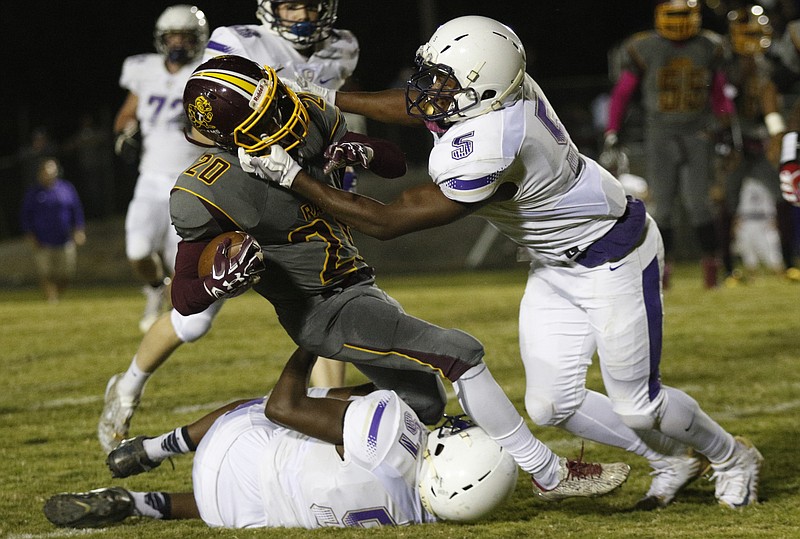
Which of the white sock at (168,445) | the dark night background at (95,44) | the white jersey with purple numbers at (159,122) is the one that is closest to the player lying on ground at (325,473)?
the white sock at (168,445)

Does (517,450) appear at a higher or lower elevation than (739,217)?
higher

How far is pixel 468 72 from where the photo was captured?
9.89 feet

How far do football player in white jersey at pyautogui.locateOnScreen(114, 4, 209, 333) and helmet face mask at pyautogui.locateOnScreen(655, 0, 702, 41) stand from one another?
3151mm

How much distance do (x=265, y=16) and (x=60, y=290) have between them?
25.9ft

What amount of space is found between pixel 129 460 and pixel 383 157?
1.20 meters

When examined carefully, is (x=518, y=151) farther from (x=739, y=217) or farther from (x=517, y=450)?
(x=739, y=217)

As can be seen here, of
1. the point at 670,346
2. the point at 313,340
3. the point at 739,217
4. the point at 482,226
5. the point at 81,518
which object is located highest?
the point at 313,340

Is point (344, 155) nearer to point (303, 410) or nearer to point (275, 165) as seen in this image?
point (275, 165)

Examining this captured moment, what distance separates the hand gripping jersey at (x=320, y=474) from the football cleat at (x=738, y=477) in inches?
35.7

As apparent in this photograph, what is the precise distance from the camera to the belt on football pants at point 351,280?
10.8 feet

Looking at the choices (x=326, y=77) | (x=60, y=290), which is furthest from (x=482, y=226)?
(x=326, y=77)

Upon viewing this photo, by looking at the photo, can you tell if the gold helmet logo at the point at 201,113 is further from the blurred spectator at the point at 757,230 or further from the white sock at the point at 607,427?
the blurred spectator at the point at 757,230

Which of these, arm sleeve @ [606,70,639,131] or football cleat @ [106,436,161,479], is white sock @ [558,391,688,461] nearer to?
football cleat @ [106,436,161,479]

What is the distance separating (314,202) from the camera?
3.08m
